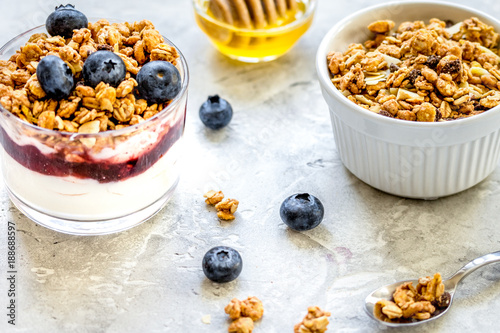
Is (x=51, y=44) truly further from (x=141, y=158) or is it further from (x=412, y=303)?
(x=412, y=303)

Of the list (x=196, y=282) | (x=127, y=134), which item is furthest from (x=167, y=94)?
(x=196, y=282)

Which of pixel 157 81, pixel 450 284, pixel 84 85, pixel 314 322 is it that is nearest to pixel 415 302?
pixel 450 284

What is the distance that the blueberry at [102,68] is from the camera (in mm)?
1335

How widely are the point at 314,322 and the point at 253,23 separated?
38.7 inches

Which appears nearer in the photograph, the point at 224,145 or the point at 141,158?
the point at 141,158

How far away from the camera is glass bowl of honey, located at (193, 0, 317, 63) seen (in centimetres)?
193

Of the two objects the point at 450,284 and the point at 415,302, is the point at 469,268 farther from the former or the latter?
the point at 415,302

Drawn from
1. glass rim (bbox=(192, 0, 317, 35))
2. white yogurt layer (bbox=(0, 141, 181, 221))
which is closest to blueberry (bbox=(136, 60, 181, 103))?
white yogurt layer (bbox=(0, 141, 181, 221))

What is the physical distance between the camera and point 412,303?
4.38 ft

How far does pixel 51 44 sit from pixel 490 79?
3.31 feet

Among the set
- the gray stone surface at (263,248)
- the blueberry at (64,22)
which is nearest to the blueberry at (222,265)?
the gray stone surface at (263,248)

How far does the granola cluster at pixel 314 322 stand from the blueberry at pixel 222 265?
7.2 inches

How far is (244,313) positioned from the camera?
135 cm

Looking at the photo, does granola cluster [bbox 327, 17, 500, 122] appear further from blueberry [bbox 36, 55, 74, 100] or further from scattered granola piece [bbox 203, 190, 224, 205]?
blueberry [bbox 36, 55, 74, 100]
